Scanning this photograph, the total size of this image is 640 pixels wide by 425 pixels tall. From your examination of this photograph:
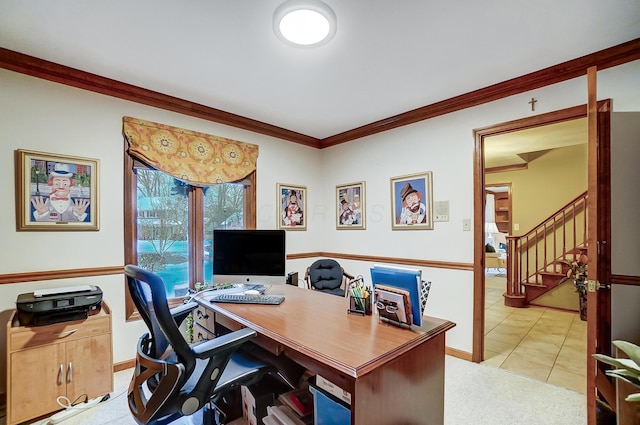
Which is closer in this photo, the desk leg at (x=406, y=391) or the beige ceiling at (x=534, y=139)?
the desk leg at (x=406, y=391)

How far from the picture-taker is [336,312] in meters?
1.70

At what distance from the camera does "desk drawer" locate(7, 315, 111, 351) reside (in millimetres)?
1861

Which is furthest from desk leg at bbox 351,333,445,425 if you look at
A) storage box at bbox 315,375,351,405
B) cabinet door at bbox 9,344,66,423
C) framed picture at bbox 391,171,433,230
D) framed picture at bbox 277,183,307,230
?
framed picture at bbox 277,183,307,230

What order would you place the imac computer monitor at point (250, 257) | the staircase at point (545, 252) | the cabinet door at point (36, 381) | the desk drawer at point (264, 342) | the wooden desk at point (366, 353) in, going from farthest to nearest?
the staircase at point (545, 252) → the imac computer monitor at point (250, 257) → the cabinet door at point (36, 381) → the desk drawer at point (264, 342) → the wooden desk at point (366, 353)

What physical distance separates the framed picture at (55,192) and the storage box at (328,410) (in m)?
2.31

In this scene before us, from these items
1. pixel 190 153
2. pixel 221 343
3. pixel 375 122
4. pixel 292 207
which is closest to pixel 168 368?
pixel 221 343

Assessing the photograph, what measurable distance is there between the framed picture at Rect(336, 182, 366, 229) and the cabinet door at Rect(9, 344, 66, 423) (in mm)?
3058

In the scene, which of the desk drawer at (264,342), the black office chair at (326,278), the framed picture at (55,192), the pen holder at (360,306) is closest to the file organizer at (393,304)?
the pen holder at (360,306)

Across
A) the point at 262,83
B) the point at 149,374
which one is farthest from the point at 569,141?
the point at 149,374

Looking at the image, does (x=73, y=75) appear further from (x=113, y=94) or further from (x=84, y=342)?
(x=84, y=342)

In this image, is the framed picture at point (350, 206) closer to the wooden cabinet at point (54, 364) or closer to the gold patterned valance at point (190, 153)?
the gold patterned valance at point (190, 153)

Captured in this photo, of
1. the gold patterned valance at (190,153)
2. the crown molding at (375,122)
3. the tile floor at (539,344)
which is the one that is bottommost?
the tile floor at (539,344)

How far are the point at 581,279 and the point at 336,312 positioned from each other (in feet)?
13.8

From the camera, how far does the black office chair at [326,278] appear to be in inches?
136
